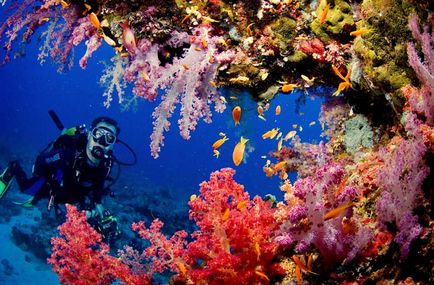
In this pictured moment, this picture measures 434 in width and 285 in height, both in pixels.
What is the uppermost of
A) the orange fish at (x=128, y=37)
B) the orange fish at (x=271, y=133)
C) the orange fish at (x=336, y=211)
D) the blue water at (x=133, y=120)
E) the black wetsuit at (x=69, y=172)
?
the blue water at (x=133, y=120)

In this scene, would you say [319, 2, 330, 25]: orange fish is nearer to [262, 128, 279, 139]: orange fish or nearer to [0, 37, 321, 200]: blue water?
[262, 128, 279, 139]: orange fish

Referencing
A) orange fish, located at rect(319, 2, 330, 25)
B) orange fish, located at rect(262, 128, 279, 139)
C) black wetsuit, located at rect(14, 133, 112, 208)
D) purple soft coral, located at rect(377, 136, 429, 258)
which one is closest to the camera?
purple soft coral, located at rect(377, 136, 429, 258)

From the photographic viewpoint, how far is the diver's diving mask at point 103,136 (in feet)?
24.6

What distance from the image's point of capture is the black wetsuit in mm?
7445

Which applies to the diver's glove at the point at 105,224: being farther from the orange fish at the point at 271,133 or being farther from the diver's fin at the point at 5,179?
the orange fish at the point at 271,133

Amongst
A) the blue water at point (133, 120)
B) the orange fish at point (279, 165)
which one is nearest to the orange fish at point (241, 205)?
the orange fish at point (279, 165)

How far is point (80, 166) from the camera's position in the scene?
24.3ft

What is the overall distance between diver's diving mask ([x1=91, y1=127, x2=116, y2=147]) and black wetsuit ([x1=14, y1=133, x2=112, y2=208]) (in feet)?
0.78

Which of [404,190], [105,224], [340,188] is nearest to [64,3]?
[340,188]

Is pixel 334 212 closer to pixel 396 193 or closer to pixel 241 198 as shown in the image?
pixel 396 193

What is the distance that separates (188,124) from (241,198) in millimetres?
954

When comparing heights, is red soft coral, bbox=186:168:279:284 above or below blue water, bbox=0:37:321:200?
below

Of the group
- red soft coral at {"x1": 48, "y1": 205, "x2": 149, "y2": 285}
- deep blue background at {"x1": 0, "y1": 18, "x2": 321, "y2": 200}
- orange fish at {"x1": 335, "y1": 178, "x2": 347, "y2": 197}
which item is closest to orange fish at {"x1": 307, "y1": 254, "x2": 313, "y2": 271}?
orange fish at {"x1": 335, "y1": 178, "x2": 347, "y2": 197}

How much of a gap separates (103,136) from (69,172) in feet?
3.52
